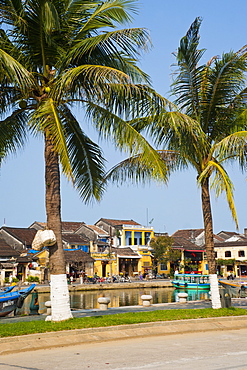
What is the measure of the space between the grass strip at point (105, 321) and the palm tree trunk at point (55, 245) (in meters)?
0.36

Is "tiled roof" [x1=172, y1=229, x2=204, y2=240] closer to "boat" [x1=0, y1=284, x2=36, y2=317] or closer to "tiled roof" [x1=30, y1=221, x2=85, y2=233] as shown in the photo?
"tiled roof" [x1=30, y1=221, x2=85, y2=233]

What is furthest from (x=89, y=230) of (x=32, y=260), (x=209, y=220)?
(x=209, y=220)

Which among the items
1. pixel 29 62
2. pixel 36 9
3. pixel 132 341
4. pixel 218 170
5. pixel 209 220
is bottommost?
pixel 132 341

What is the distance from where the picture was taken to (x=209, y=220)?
15109mm

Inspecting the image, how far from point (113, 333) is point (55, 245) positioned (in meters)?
2.57

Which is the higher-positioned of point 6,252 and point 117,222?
point 117,222

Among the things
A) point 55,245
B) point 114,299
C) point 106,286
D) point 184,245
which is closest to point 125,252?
point 184,245

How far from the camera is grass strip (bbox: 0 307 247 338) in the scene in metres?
10.4

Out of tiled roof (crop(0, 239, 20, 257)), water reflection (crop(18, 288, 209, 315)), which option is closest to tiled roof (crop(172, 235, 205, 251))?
water reflection (crop(18, 288, 209, 315))

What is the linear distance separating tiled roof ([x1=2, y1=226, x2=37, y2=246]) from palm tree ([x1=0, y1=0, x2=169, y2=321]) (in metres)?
48.3

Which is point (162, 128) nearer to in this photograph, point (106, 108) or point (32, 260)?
point (106, 108)

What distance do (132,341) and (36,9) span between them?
8514 millimetres

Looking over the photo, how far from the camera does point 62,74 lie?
38.9 feet

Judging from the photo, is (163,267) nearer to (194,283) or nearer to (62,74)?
(194,283)
